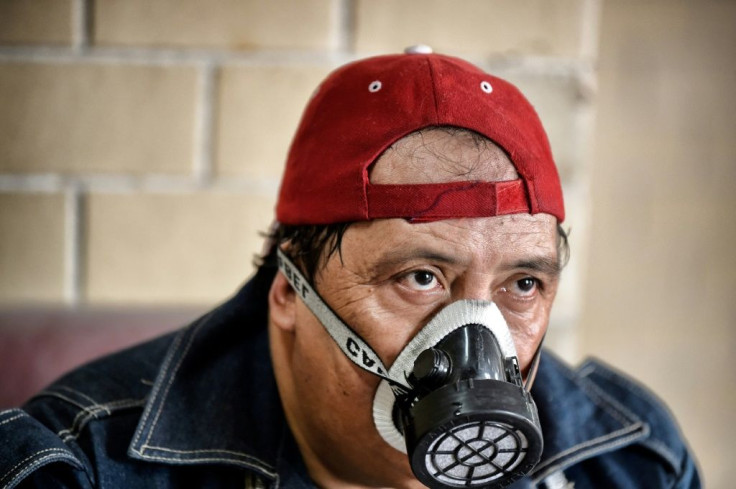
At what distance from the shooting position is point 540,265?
52.4 inches

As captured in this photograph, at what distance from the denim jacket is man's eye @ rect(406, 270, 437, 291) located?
0.43 meters

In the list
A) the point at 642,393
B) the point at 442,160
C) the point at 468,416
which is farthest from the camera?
the point at 642,393

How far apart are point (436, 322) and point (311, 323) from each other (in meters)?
0.25

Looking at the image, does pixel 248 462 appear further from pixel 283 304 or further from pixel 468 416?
pixel 468 416

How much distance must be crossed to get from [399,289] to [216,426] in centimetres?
48

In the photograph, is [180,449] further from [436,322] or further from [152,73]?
[152,73]

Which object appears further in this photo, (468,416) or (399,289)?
(399,289)

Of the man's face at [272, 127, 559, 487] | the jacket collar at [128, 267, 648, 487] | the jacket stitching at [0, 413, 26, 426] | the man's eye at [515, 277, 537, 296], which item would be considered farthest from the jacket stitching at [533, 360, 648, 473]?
the jacket stitching at [0, 413, 26, 426]

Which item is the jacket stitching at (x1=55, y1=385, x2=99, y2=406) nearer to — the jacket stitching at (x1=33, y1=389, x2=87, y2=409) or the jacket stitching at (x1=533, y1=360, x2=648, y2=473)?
the jacket stitching at (x1=33, y1=389, x2=87, y2=409)

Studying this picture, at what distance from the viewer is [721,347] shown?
2785 millimetres

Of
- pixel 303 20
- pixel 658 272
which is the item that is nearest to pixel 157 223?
pixel 303 20

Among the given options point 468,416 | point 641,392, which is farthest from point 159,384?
point 641,392

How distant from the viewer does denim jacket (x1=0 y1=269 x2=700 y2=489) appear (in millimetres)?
1381

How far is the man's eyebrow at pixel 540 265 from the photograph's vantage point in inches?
51.2
